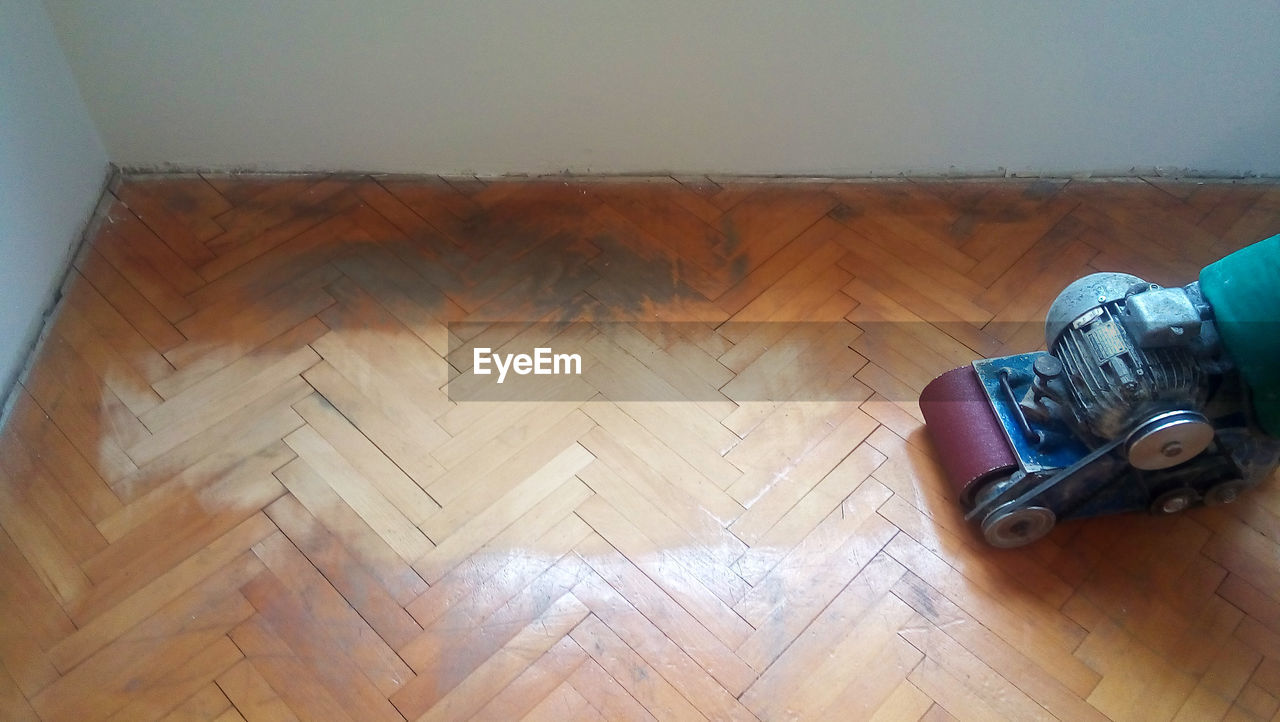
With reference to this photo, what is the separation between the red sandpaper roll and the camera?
5.52 feet

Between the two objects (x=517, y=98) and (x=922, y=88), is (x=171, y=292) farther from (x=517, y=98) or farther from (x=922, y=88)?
(x=922, y=88)

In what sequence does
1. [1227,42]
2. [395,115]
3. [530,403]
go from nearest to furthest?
[530,403]
[1227,42]
[395,115]

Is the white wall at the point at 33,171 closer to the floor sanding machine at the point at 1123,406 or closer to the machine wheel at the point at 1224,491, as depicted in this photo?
the floor sanding machine at the point at 1123,406

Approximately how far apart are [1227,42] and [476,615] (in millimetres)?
1956

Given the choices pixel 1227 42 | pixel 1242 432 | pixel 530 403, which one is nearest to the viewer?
pixel 1242 432

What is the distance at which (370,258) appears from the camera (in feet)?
7.00

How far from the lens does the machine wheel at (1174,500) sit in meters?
1.68

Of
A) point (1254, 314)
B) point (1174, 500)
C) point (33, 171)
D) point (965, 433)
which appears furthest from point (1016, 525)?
point (33, 171)

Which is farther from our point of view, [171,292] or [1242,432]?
[171,292]

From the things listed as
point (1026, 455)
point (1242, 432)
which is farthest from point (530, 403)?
point (1242, 432)

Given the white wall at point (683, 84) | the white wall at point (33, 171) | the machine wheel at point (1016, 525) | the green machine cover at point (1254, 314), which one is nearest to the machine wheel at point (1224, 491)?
the green machine cover at point (1254, 314)

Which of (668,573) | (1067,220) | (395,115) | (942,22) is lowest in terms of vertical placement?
(668,573)

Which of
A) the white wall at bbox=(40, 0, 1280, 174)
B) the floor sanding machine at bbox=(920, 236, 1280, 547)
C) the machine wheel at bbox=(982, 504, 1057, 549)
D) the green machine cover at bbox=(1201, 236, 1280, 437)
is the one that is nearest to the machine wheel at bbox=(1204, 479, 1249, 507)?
the floor sanding machine at bbox=(920, 236, 1280, 547)

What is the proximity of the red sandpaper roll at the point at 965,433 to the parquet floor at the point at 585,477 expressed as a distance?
8cm
